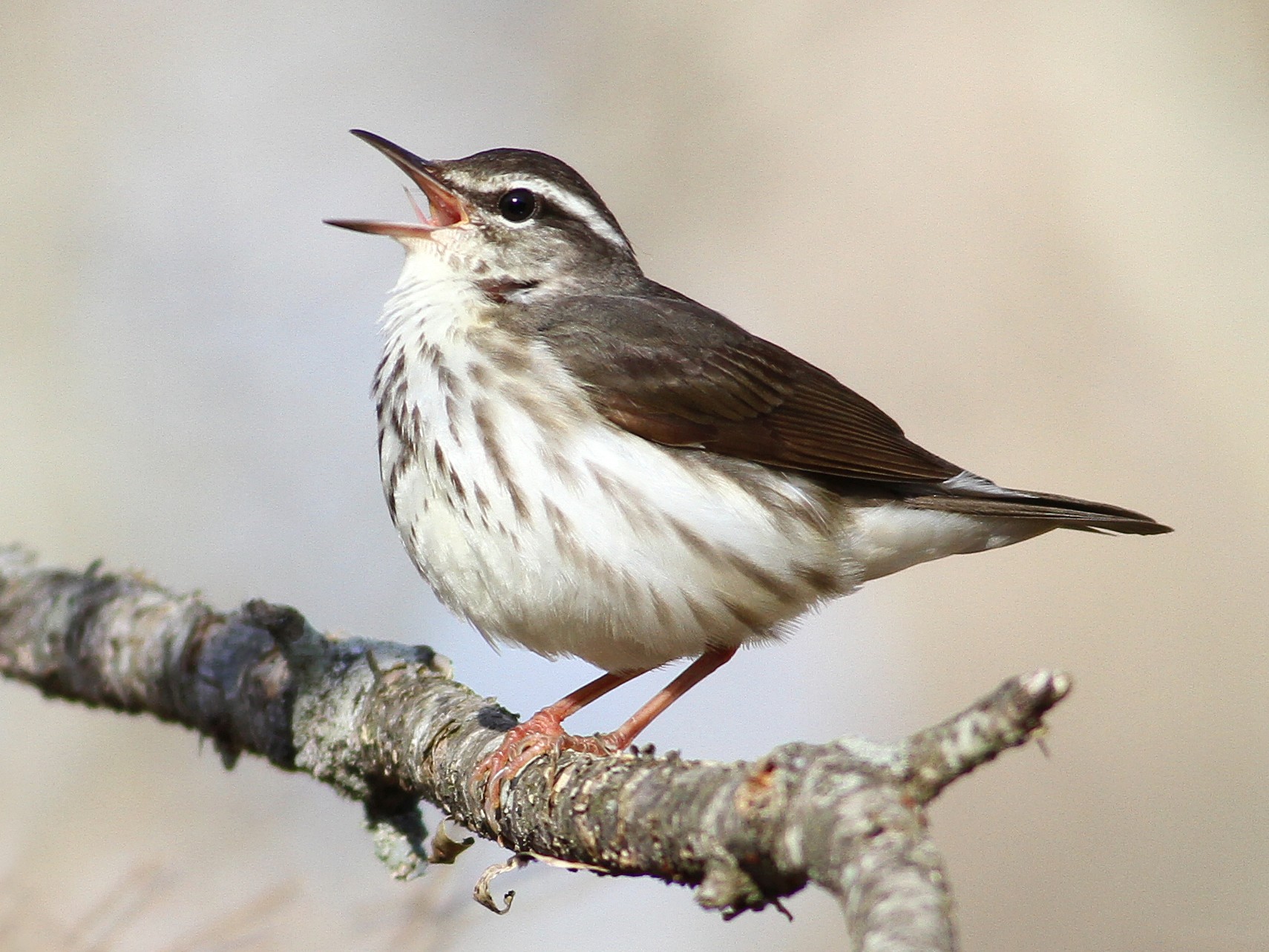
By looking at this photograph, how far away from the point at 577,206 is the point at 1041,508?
2385 mm

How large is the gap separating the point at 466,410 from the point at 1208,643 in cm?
525

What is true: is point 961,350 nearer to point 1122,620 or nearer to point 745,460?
point 1122,620

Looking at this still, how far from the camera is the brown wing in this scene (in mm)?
4715

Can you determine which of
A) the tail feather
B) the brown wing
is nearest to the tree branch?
the brown wing

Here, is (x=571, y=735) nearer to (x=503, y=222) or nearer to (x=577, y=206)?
(x=503, y=222)

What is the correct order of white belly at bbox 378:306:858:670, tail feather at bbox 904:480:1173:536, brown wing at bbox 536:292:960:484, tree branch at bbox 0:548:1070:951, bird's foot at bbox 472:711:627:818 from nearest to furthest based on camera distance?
tree branch at bbox 0:548:1070:951 → bird's foot at bbox 472:711:627:818 → white belly at bbox 378:306:858:670 → tail feather at bbox 904:480:1173:536 → brown wing at bbox 536:292:960:484

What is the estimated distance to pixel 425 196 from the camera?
5.44 meters

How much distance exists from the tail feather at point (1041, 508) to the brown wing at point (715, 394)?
0.11 meters

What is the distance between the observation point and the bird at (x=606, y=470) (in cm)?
435

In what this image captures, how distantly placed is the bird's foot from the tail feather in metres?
1.71

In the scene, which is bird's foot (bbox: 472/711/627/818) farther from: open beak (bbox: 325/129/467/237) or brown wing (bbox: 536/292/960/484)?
open beak (bbox: 325/129/467/237)

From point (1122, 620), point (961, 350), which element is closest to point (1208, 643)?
point (1122, 620)

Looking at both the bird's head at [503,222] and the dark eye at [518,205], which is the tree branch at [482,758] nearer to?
the bird's head at [503,222]

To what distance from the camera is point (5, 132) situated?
10.1m
